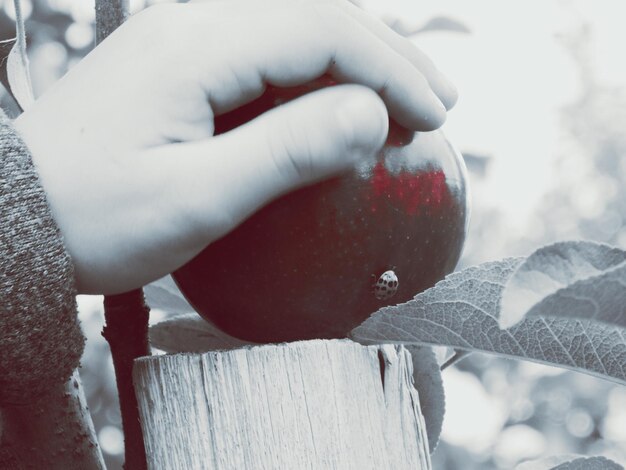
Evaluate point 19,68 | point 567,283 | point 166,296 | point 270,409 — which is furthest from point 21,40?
point 567,283

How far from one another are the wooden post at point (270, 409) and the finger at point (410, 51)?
208 millimetres

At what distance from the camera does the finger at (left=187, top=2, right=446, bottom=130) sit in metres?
0.52

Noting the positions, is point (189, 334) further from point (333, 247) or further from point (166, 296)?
point (333, 247)

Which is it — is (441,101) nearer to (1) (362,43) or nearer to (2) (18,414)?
(1) (362,43)

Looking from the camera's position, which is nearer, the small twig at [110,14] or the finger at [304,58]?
the finger at [304,58]

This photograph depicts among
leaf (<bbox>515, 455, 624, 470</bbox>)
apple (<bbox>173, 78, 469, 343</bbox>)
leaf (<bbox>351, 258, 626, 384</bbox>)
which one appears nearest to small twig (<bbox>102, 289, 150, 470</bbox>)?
apple (<bbox>173, 78, 469, 343</bbox>)

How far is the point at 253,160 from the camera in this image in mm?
498

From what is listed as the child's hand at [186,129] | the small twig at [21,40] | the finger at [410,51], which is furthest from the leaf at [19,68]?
the finger at [410,51]

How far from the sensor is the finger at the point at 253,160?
1.62 ft

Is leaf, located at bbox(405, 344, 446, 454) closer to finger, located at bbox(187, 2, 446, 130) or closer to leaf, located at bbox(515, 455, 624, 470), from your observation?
leaf, located at bbox(515, 455, 624, 470)

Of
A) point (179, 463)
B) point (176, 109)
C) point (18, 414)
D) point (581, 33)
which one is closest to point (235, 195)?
point (176, 109)

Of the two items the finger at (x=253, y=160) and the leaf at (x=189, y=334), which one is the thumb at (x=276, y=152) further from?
the leaf at (x=189, y=334)

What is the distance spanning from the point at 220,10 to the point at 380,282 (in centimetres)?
20

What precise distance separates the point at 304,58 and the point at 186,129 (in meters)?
0.08
